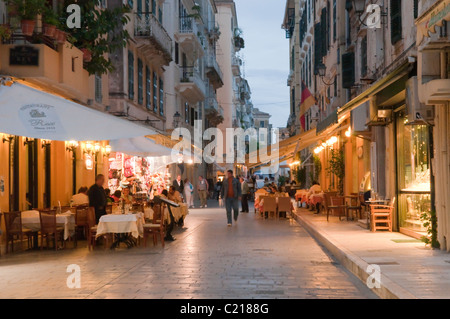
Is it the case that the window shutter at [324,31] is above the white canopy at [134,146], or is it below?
above

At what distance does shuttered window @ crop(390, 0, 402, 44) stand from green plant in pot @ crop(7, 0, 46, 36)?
8.23 m

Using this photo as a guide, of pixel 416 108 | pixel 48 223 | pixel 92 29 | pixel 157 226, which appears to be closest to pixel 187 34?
pixel 92 29

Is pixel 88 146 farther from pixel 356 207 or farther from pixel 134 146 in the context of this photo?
pixel 356 207

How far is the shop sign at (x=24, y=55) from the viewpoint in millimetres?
14117

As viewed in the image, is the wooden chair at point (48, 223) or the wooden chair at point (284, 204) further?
the wooden chair at point (284, 204)

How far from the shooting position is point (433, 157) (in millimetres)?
12836

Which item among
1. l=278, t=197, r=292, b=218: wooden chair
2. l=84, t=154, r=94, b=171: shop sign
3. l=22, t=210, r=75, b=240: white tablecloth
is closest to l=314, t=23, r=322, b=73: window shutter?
A: l=278, t=197, r=292, b=218: wooden chair

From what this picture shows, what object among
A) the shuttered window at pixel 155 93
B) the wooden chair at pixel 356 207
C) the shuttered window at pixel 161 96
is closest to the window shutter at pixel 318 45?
the shuttered window at pixel 155 93

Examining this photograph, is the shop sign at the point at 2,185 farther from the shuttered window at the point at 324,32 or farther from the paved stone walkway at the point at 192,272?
the shuttered window at the point at 324,32

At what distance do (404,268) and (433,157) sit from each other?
3.73 meters

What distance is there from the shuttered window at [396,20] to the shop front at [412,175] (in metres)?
1.86

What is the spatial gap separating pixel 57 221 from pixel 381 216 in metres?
7.87

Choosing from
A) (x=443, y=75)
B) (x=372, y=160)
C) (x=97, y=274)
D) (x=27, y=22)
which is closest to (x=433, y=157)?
(x=443, y=75)
